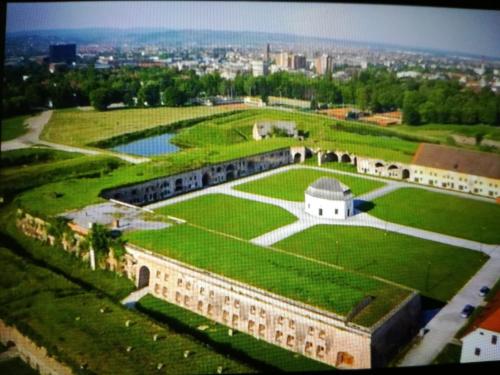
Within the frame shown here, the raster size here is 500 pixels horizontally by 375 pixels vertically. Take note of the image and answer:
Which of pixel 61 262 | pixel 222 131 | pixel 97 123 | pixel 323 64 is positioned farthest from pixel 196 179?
pixel 61 262

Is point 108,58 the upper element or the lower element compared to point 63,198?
upper

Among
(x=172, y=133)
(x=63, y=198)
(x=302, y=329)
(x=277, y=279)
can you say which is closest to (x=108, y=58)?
(x=172, y=133)

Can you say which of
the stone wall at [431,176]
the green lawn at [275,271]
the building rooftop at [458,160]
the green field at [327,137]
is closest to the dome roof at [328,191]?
the green field at [327,137]

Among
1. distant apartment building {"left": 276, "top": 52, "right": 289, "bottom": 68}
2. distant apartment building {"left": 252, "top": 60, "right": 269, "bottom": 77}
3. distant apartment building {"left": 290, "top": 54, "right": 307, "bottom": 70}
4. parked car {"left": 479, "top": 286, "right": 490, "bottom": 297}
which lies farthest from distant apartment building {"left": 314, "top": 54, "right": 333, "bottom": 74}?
parked car {"left": 479, "top": 286, "right": 490, "bottom": 297}

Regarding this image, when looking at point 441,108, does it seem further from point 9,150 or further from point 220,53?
point 9,150

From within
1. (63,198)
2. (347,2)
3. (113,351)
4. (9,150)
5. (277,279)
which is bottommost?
(113,351)

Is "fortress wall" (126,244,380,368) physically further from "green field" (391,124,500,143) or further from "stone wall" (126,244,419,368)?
"green field" (391,124,500,143)
